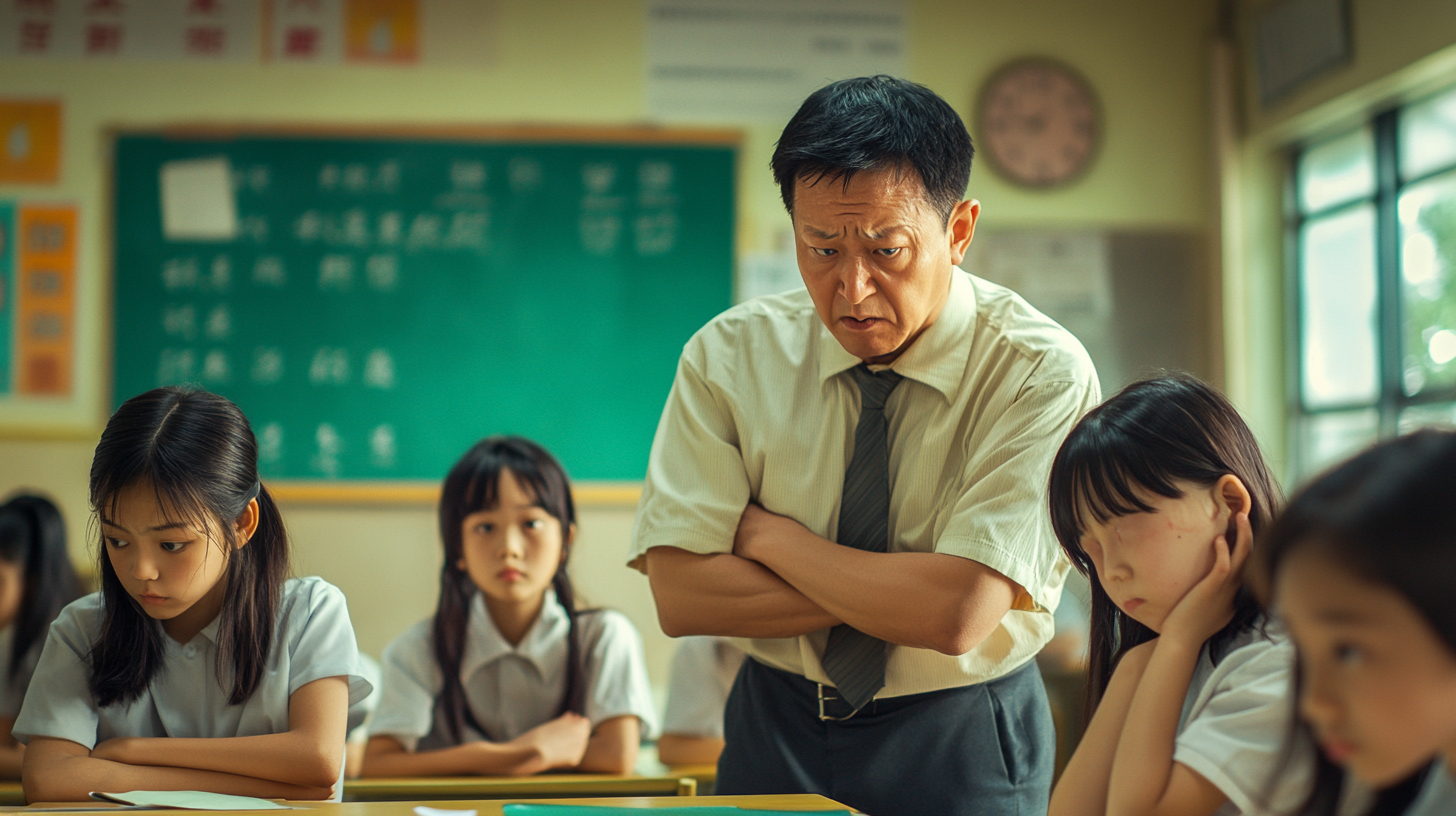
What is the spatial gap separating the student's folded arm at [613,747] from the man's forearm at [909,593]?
103cm

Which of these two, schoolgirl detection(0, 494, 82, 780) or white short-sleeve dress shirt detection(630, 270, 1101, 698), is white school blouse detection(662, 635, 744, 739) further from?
schoolgirl detection(0, 494, 82, 780)

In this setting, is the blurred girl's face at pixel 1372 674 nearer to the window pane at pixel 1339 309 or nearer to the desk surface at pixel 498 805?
the desk surface at pixel 498 805

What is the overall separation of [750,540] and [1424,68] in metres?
3.05

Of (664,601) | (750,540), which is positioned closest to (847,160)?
(750,540)

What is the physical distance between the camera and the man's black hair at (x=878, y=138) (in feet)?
4.46

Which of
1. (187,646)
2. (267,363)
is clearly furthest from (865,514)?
(267,363)

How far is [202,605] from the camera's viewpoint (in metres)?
1.56

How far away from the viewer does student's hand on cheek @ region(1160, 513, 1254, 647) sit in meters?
1.11

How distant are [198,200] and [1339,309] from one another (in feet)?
13.2

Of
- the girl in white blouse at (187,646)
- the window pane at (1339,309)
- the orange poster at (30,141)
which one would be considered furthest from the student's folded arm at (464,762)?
the window pane at (1339,309)

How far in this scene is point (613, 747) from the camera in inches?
89.5

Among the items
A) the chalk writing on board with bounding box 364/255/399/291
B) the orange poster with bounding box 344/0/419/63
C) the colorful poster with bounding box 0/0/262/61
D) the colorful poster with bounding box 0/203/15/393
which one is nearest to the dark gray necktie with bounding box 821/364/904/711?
the chalk writing on board with bounding box 364/255/399/291

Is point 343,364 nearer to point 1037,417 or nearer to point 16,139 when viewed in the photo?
point 16,139

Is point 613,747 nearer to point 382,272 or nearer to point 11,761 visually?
point 11,761
